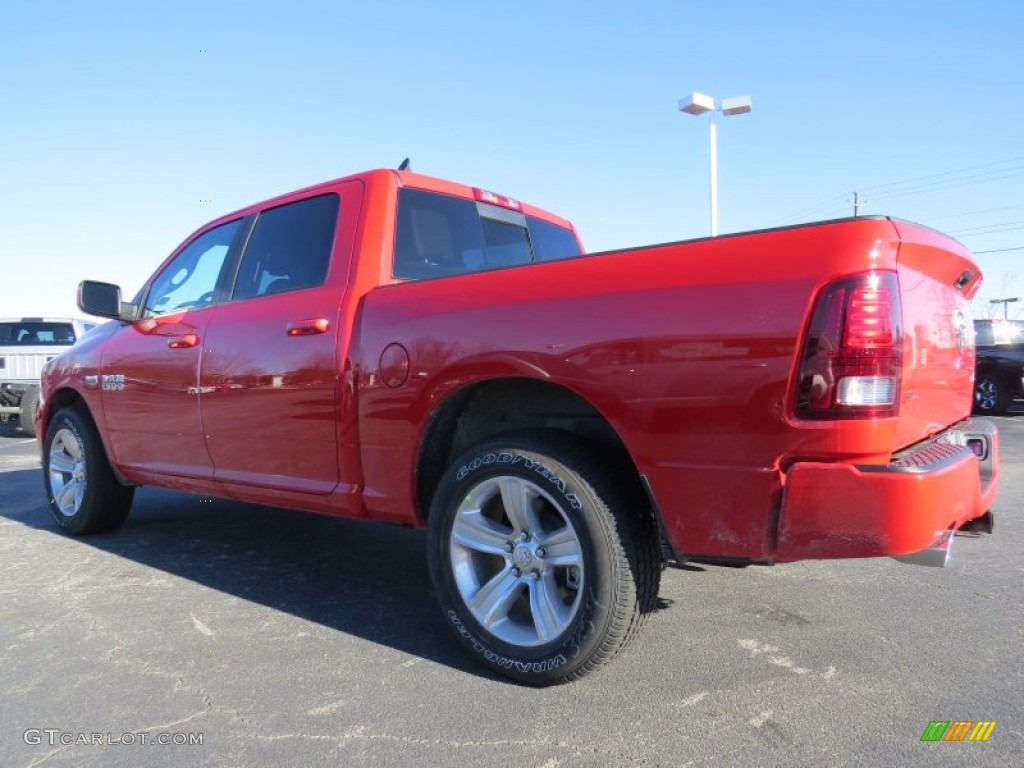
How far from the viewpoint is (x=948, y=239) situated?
2.67 metres

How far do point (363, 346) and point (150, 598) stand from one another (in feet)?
5.78

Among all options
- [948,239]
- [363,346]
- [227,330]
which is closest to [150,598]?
[227,330]

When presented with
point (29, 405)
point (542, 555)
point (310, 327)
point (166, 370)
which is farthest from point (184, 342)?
point (29, 405)

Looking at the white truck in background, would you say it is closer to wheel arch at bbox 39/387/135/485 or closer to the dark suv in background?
wheel arch at bbox 39/387/135/485

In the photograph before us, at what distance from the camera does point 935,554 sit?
2252 millimetres

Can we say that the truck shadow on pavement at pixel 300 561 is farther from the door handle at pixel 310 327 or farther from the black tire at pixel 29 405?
the black tire at pixel 29 405

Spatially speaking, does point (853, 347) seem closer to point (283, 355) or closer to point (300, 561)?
point (283, 355)

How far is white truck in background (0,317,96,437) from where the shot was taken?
12.5 meters

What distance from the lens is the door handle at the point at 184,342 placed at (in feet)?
13.2

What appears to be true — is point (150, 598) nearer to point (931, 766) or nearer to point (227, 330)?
point (227, 330)

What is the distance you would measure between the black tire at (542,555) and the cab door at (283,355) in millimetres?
799

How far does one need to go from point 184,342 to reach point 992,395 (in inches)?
495

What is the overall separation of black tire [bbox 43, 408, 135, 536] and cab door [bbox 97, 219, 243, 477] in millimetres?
308

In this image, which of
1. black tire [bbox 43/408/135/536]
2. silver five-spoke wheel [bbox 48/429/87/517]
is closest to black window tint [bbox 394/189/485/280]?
black tire [bbox 43/408/135/536]
